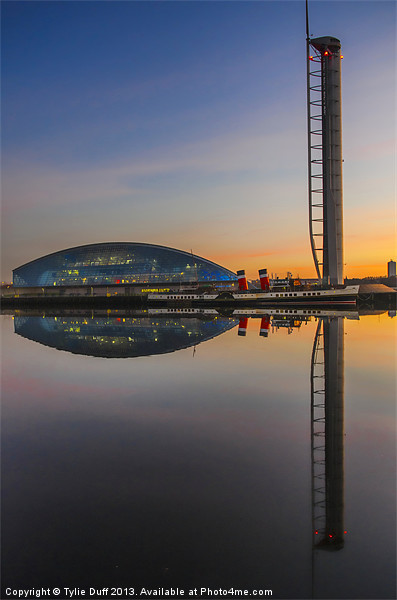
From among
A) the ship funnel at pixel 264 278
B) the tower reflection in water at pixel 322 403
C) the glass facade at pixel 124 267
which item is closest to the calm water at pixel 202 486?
the tower reflection in water at pixel 322 403

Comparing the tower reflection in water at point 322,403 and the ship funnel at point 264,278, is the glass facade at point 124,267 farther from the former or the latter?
the tower reflection in water at point 322,403

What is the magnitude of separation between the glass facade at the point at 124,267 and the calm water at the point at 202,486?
10550 centimetres

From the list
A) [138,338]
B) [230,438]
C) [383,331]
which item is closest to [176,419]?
[230,438]

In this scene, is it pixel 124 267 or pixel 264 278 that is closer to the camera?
pixel 264 278

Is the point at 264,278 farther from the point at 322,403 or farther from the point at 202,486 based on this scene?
the point at 202,486

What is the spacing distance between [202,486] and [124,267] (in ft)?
390

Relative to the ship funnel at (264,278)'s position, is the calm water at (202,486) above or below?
below

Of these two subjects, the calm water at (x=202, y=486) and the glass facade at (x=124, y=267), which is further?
the glass facade at (x=124, y=267)

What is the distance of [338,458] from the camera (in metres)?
7.27

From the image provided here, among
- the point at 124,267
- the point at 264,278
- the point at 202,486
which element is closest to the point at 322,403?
the point at 202,486

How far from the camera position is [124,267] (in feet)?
402

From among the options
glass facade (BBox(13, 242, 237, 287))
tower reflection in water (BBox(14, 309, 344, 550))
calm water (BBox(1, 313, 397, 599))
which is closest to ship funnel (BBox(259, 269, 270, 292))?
tower reflection in water (BBox(14, 309, 344, 550))

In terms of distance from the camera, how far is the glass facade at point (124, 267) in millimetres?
119438

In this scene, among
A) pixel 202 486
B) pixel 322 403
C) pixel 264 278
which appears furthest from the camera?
pixel 264 278
